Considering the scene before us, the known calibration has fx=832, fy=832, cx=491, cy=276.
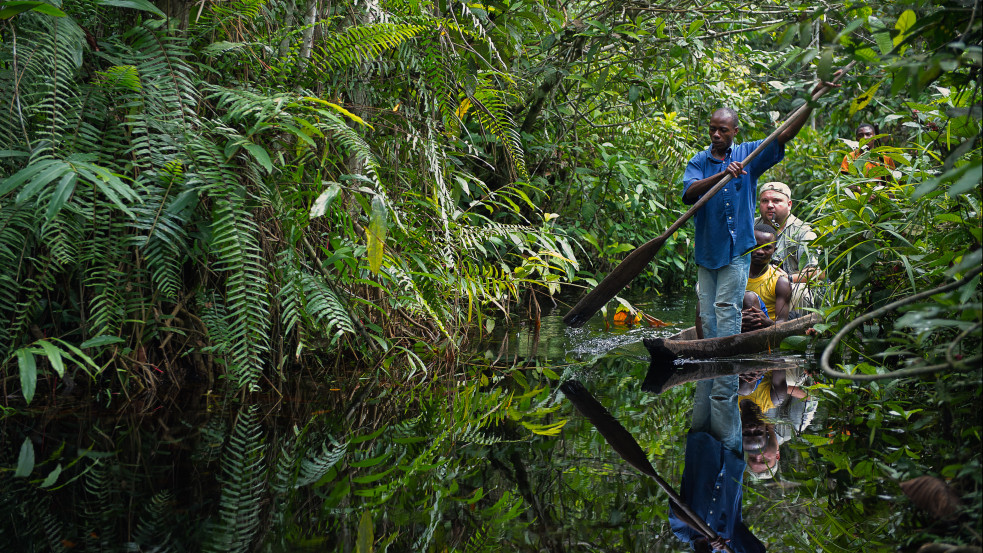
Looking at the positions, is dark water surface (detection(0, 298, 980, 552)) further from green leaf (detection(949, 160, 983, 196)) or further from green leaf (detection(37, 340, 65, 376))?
green leaf (detection(949, 160, 983, 196))

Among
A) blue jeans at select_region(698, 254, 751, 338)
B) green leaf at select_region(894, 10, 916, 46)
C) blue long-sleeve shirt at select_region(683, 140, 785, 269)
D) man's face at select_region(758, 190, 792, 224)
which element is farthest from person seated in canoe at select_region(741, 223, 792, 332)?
green leaf at select_region(894, 10, 916, 46)

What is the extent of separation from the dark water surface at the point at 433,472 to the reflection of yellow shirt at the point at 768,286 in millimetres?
2165

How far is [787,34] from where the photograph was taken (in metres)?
1.97

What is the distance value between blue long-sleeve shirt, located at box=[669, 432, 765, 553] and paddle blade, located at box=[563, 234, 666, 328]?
1757mm

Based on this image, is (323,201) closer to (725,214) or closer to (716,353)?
(725,214)

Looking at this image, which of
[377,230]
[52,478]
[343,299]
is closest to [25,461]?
[52,478]

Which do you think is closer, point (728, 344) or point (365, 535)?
point (365, 535)

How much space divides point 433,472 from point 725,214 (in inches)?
112

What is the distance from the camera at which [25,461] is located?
240cm

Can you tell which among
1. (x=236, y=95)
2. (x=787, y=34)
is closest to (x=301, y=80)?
(x=236, y=95)

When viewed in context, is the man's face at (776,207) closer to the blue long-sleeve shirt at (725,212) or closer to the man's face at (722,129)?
the blue long-sleeve shirt at (725,212)

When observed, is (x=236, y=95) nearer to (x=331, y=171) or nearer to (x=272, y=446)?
(x=331, y=171)

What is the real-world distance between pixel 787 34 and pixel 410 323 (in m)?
2.67

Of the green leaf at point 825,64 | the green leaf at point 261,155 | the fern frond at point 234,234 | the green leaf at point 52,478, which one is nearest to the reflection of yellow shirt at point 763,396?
the green leaf at point 825,64
